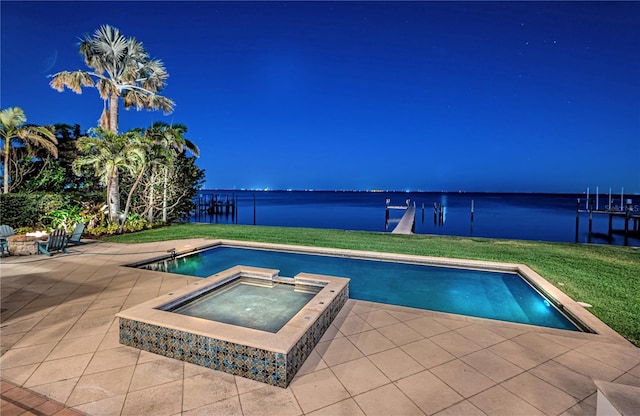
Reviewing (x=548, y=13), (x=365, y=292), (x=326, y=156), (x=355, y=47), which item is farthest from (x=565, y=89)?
(x=326, y=156)

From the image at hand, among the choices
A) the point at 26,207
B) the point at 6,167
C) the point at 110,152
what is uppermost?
the point at 110,152

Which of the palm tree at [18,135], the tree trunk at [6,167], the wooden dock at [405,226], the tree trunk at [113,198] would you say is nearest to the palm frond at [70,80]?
the palm tree at [18,135]

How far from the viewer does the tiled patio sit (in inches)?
92.8

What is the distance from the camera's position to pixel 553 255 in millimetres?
8352

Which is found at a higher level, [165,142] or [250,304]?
[165,142]

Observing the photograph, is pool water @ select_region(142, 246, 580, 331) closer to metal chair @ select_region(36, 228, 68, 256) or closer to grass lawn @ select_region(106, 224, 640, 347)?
grass lawn @ select_region(106, 224, 640, 347)

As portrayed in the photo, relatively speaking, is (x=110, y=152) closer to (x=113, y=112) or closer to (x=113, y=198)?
(x=113, y=198)

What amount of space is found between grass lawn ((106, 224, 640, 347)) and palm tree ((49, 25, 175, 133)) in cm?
548

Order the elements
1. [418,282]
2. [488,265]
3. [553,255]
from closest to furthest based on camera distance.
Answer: [418,282], [488,265], [553,255]

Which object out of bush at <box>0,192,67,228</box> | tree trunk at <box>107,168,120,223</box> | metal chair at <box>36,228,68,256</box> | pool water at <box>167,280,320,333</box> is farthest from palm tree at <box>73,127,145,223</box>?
pool water at <box>167,280,320,333</box>

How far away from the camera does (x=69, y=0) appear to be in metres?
11.9

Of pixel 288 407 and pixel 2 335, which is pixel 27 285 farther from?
pixel 288 407

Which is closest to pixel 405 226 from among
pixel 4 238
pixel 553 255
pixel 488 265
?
pixel 553 255

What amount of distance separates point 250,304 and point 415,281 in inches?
147
